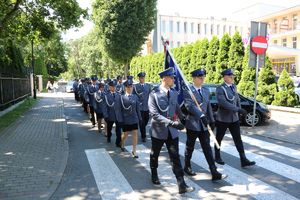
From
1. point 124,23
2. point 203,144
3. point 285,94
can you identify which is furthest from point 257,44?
point 124,23

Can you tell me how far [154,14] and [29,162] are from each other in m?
30.1

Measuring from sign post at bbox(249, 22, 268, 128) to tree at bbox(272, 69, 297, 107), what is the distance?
4.98 m

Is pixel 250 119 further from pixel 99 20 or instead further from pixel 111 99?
pixel 99 20

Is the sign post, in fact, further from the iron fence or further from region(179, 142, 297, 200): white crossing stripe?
the iron fence

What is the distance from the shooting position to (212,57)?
21.3 metres

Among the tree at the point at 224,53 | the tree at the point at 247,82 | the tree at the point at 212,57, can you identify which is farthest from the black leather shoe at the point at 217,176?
the tree at the point at 212,57

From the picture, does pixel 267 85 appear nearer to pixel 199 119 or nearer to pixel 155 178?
pixel 199 119

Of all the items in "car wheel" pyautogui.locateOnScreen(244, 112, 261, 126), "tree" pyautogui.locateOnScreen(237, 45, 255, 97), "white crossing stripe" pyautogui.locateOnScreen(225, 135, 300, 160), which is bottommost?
"white crossing stripe" pyautogui.locateOnScreen(225, 135, 300, 160)

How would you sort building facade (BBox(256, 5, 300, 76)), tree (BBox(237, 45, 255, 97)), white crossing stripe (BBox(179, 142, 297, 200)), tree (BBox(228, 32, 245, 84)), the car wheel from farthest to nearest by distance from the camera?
building facade (BBox(256, 5, 300, 76)), tree (BBox(228, 32, 245, 84)), tree (BBox(237, 45, 255, 97)), the car wheel, white crossing stripe (BBox(179, 142, 297, 200))

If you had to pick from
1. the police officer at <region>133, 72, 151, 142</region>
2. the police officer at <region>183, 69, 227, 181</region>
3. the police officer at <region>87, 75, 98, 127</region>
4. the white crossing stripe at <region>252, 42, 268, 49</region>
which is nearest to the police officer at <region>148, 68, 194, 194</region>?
the police officer at <region>183, 69, 227, 181</region>

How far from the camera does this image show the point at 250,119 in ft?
37.4

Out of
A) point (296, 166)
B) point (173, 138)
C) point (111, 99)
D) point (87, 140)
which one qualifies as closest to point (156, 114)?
point (173, 138)

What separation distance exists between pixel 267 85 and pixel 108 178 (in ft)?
41.3

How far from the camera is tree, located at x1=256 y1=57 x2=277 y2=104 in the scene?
16212 mm
